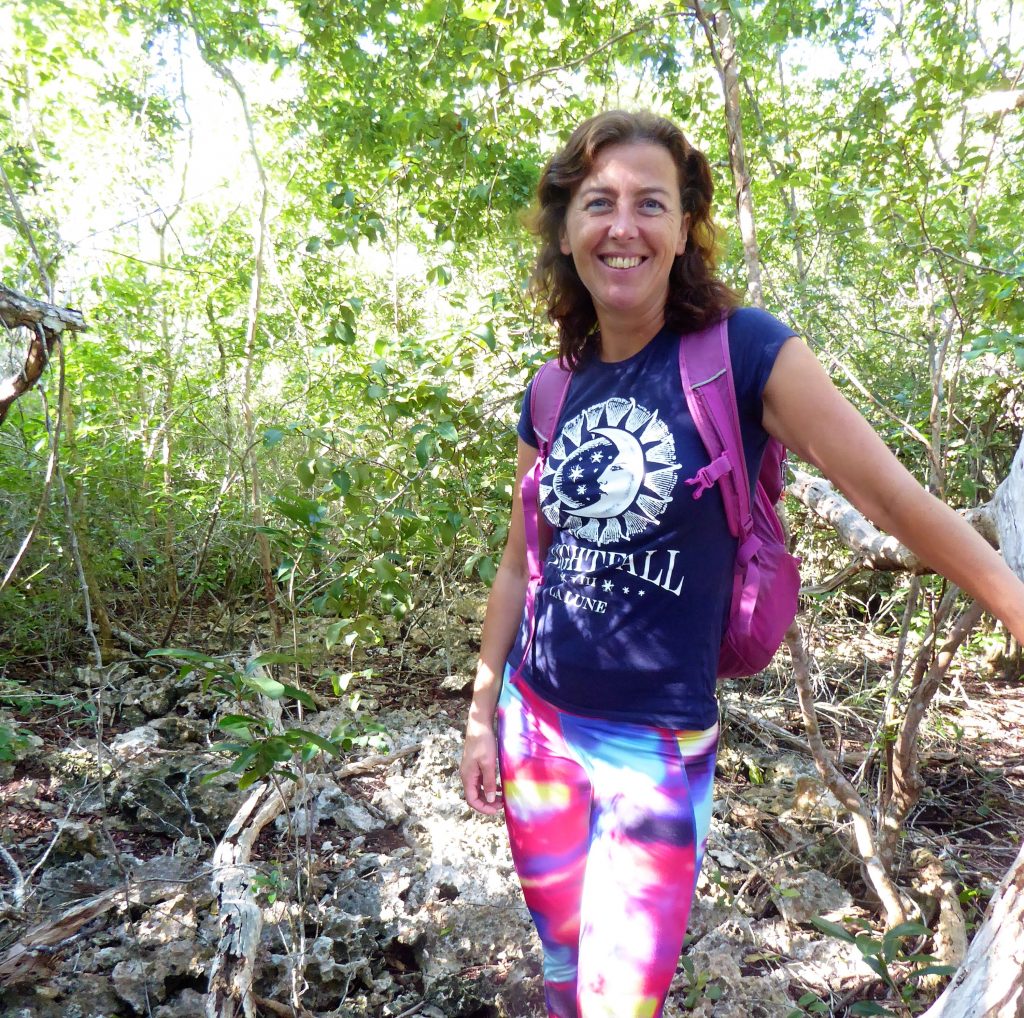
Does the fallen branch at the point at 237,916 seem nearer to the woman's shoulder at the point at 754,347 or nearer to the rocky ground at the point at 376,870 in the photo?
the rocky ground at the point at 376,870

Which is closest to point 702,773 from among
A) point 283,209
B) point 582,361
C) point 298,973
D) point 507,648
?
point 507,648

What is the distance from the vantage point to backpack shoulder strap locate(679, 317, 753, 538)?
3.61 feet

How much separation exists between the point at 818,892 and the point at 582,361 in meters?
2.03

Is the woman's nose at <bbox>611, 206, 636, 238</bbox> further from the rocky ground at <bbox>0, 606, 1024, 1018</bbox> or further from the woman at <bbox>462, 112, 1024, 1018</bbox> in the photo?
the rocky ground at <bbox>0, 606, 1024, 1018</bbox>

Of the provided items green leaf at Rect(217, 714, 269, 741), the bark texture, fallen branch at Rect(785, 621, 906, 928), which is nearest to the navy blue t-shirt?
green leaf at Rect(217, 714, 269, 741)

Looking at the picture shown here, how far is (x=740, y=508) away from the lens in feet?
3.74

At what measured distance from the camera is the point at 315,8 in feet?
9.66

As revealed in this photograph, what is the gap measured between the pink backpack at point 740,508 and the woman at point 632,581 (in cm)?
2

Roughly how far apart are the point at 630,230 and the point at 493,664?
870mm

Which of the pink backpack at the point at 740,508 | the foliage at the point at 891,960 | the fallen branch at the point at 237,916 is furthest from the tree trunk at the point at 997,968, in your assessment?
the fallen branch at the point at 237,916

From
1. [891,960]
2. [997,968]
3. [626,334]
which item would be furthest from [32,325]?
[891,960]

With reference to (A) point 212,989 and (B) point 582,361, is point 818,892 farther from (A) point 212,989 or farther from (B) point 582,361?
(B) point 582,361

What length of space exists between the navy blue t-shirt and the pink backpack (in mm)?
18

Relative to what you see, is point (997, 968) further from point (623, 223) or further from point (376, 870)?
point (376, 870)
